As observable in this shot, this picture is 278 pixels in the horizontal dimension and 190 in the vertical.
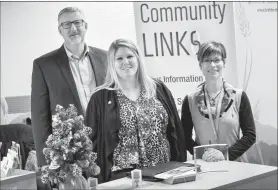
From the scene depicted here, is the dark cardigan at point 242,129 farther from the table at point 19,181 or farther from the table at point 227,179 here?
the table at point 19,181

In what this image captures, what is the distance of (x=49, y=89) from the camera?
3.94 meters

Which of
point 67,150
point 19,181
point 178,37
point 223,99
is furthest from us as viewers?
point 178,37

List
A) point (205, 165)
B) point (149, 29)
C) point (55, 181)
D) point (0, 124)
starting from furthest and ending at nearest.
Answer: point (149, 29)
point (0, 124)
point (205, 165)
point (55, 181)

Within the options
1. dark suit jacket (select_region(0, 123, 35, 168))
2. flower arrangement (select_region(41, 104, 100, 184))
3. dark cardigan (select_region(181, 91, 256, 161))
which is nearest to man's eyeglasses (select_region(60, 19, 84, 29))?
dark suit jacket (select_region(0, 123, 35, 168))

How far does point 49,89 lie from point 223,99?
4.82ft

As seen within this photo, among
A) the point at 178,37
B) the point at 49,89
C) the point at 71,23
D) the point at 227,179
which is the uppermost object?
the point at 71,23

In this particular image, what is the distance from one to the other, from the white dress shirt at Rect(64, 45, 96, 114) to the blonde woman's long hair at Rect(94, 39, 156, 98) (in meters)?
0.15

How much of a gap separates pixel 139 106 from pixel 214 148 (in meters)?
0.64

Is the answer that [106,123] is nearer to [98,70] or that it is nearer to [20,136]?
[98,70]

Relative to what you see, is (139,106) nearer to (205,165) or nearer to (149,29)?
(205,165)

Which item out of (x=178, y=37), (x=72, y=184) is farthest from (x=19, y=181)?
(x=178, y=37)

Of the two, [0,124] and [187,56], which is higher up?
[187,56]

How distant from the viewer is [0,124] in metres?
3.94

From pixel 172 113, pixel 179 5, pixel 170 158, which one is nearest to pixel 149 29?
pixel 179 5
